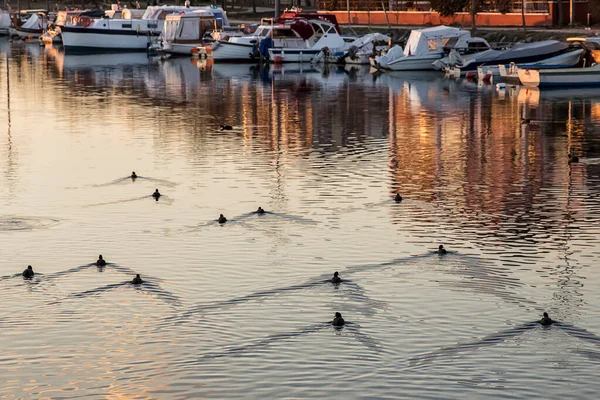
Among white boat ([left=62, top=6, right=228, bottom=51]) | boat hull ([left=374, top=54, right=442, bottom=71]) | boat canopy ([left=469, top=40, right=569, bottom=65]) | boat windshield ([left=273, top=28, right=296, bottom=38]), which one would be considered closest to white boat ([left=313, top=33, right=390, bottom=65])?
boat windshield ([left=273, top=28, right=296, bottom=38])

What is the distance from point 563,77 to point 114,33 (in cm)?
5006

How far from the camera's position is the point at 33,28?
403 ft

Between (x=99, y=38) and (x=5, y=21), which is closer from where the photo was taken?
(x=99, y=38)

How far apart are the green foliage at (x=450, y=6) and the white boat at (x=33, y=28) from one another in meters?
47.7

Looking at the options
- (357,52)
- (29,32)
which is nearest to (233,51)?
(357,52)

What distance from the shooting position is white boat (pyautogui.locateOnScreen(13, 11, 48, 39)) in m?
122

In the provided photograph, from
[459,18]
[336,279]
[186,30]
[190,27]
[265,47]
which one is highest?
[459,18]

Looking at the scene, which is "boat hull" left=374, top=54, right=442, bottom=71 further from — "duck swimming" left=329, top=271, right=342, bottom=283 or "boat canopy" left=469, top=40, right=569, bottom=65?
"duck swimming" left=329, top=271, right=342, bottom=283

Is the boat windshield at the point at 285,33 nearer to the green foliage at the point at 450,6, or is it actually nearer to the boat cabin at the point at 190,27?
the boat cabin at the point at 190,27

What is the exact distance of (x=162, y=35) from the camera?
306 ft

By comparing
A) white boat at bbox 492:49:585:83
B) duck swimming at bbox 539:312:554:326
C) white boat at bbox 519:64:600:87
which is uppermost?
white boat at bbox 492:49:585:83

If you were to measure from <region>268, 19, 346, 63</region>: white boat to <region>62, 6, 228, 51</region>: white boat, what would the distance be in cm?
1915

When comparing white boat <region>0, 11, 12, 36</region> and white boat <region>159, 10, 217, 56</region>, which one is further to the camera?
white boat <region>0, 11, 12, 36</region>

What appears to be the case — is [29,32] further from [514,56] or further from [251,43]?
[514,56]
